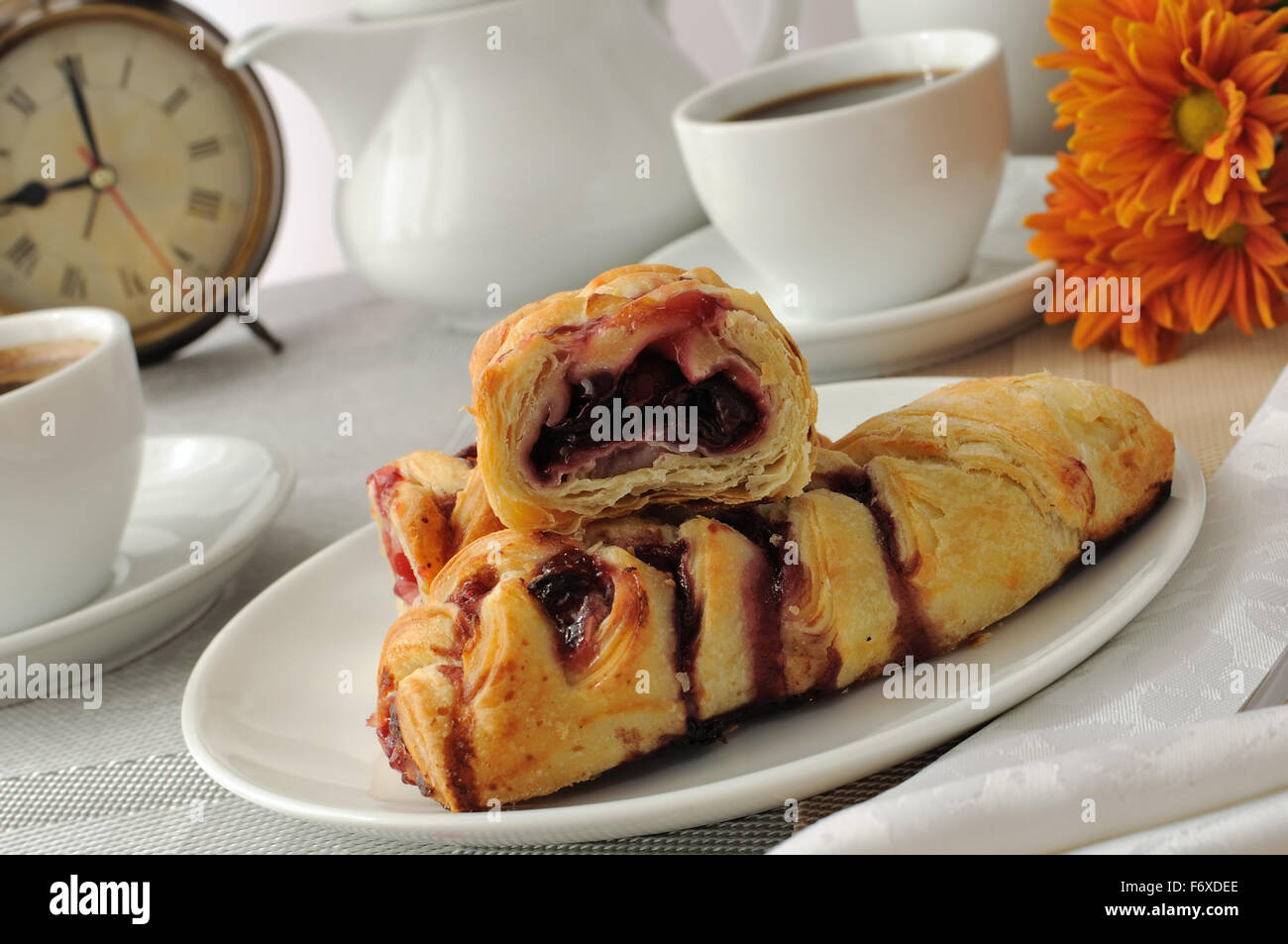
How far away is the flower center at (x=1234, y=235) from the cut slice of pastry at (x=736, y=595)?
47 cm

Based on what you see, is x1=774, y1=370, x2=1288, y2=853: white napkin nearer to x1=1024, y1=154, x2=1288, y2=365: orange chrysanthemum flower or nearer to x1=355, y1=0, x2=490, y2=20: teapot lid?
x1=1024, y1=154, x2=1288, y2=365: orange chrysanthemum flower

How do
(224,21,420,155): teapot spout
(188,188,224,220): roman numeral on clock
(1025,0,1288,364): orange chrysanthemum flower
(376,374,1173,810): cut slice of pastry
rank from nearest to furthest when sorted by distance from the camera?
(376,374,1173,810): cut slice of pastry
(1025,0,1288,364): orange chrysanthemum flower
(224,21,420,155): teapot spout
(188,188,224,220): roman numeral on clock

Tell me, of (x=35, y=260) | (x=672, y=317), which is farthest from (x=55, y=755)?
(x=35, y=260)

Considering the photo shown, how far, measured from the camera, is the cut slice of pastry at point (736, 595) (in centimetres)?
79

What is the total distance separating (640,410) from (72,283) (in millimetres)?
1315

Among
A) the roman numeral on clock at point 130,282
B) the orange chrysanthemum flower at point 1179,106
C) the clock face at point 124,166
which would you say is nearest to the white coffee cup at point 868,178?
the orange chrysanthemum flower at point 1179,106

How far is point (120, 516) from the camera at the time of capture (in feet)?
4.19

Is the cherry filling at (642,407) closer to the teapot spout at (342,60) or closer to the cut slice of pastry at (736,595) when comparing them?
the cut slice of pastry at (736,595)

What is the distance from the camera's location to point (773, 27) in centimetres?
190

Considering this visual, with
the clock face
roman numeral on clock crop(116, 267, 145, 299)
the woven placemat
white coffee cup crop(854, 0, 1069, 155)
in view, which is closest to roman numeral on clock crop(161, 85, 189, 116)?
the clock face

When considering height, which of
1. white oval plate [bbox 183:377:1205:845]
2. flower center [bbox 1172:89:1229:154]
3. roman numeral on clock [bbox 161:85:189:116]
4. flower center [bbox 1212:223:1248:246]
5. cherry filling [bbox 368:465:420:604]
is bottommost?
white oval plate [bbox 183:377:1205:845]

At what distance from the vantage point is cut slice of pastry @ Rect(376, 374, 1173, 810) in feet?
2.61

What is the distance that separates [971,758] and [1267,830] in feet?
0.53

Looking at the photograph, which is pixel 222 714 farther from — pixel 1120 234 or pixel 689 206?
pixel 689 206
